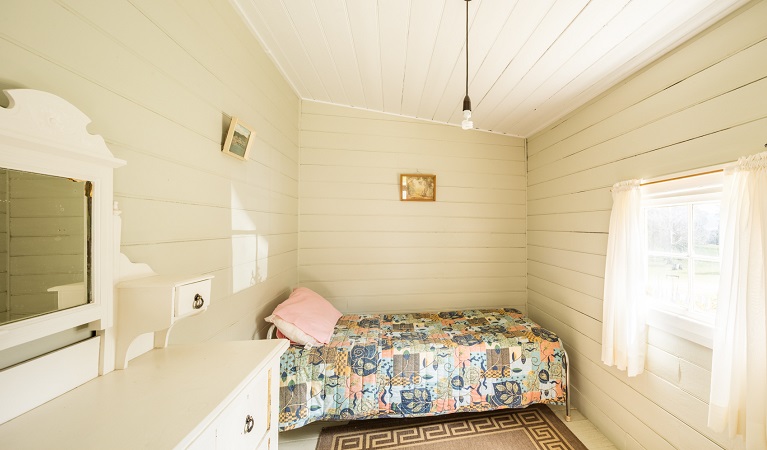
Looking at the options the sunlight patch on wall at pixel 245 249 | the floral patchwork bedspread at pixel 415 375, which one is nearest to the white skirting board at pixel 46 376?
the sunlight patch on wall at pixel 245 249

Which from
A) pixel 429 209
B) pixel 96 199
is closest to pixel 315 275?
pixel 429 209

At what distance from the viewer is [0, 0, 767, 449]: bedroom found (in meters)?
0.96

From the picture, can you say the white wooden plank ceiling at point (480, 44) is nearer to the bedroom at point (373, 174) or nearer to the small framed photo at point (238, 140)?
the bedroom at point (373, 174)

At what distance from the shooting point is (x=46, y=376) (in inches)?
25.5

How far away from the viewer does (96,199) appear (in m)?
0.77

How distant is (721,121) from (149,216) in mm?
2562

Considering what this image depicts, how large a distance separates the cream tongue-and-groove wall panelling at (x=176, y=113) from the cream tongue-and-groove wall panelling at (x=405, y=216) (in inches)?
29.7

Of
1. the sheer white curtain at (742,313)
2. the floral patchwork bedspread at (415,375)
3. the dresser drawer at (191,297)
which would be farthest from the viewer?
the floral patchwork bedspread at (415,375)

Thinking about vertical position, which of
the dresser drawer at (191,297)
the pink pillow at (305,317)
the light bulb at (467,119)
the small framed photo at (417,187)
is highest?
the light bulb at (467,119)

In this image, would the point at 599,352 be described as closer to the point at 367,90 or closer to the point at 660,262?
the point at 660,262

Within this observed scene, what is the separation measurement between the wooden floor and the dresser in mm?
A: 1075

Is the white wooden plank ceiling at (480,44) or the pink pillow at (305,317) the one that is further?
the pink pillow at (305,317)

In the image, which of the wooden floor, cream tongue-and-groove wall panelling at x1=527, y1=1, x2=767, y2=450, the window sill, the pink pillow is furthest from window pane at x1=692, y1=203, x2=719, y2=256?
the pink pillow

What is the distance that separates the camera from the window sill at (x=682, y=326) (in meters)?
1.35
